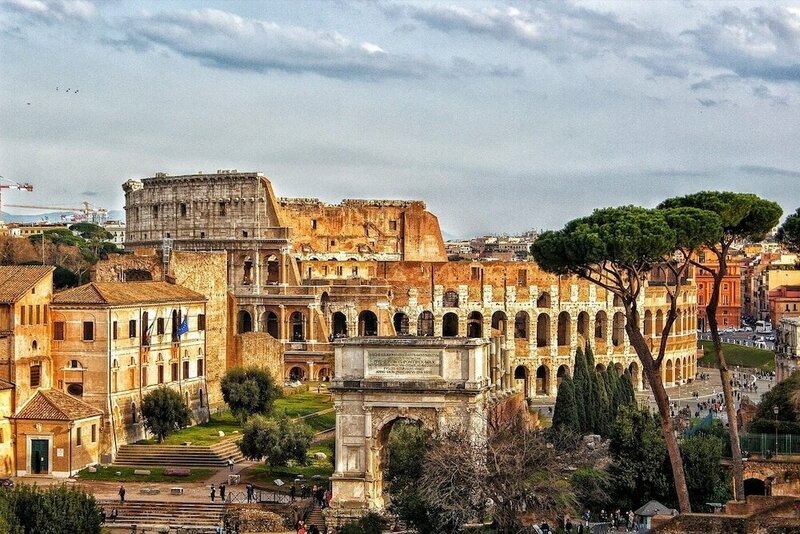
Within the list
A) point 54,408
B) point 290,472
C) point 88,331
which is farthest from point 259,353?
point 54,408

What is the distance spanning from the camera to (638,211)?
41.3 m

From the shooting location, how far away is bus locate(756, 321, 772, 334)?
132375 millimetres

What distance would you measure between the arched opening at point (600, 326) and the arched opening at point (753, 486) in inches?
2219

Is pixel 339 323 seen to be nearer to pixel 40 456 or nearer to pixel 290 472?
pixel 290 472

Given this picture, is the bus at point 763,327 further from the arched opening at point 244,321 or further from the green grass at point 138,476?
the green grass at point 138,476

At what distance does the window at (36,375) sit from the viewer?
159 feet

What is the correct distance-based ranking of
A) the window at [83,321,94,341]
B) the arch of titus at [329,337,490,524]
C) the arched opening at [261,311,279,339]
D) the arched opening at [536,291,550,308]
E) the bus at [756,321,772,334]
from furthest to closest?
1. the bus at [756,321,772,334]
2. the arched opening at [536,291,550,308]
3. the arched opening at [261,311,279,339]
4. the window at [83,321,94,341]
5. the arch of titus at [329,337,490,524]

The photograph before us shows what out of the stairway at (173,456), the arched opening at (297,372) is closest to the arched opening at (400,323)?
the arched opening at (297,372)

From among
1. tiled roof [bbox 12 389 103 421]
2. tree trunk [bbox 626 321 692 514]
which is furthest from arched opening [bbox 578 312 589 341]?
tree trunk [bbox 626 321 692 514]

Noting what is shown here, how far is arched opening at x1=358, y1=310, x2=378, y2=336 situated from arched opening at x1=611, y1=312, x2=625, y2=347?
18492 mm

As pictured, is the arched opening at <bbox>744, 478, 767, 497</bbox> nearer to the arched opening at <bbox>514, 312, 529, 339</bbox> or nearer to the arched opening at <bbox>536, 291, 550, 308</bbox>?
the arched opening at <bbox>536, 291, 550, 308</bbox>

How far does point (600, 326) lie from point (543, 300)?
6.79 meters

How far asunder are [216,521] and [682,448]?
50.4ft

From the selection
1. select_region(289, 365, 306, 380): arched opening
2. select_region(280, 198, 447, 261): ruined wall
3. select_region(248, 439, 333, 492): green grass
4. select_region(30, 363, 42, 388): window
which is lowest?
select_region(248, 439, 333, 492): green grass
